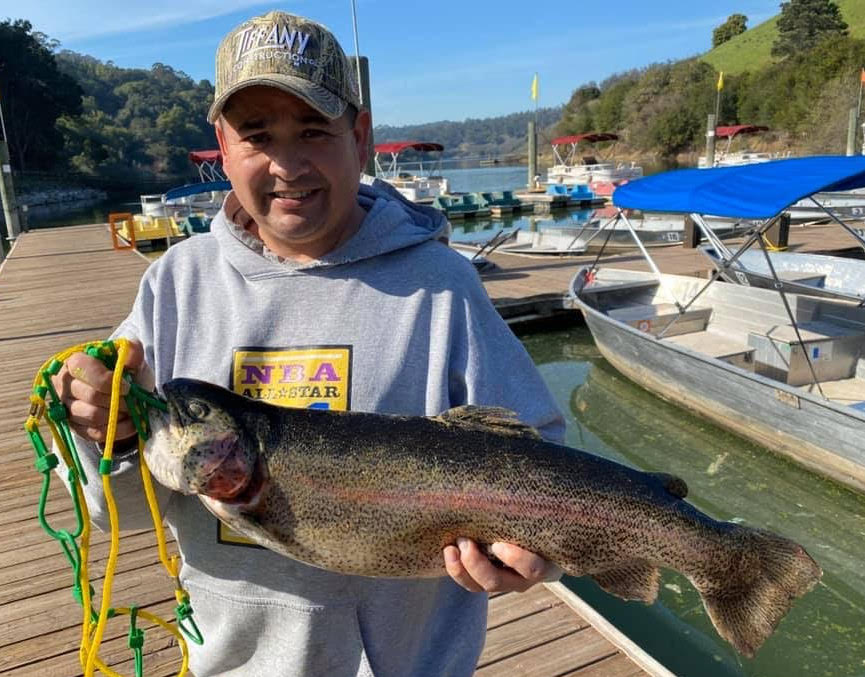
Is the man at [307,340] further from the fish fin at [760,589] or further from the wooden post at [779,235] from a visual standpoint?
the wooden post at [779,235]

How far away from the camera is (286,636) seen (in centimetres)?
200

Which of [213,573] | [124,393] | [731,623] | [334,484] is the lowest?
[731,623]

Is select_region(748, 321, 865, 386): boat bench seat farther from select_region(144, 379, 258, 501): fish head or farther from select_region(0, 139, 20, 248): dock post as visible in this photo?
select_region(0, 139, 20, 248): dock post

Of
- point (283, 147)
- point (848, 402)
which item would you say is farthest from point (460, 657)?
point (848, 402)

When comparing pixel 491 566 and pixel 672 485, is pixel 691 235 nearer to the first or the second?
pixel 672 485

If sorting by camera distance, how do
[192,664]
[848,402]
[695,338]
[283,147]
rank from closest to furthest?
[283,147], [192,664], [848,402], [695,338]

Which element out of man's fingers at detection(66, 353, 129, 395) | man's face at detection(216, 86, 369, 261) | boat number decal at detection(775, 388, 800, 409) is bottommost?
boat number decal at detection(775, 388, 800, 409)

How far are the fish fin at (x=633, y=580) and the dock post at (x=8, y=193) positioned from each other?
32.4 m

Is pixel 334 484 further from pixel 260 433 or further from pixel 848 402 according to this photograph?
pixel 848 402

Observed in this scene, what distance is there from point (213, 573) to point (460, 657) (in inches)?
31.9

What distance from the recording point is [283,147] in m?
2.02

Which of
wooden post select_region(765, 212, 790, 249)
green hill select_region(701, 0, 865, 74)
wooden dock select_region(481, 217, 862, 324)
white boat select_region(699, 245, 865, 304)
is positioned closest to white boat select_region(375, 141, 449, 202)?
wooden dock select_region(481, 217, 862, 324)

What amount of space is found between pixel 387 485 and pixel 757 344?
31.7 feet

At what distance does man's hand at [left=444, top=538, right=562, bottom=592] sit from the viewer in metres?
1.82
